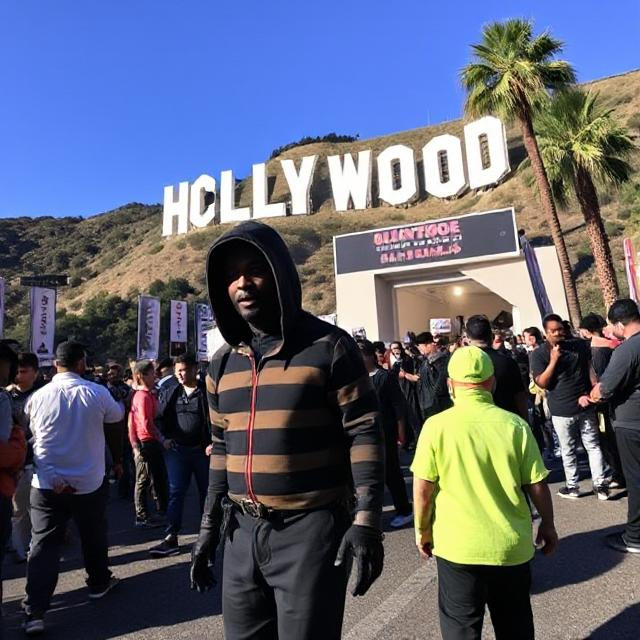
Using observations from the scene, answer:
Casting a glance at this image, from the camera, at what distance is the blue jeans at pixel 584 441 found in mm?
5992

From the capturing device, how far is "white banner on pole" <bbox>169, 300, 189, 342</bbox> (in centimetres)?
1719

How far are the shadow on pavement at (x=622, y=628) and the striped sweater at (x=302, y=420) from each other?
2170 mm

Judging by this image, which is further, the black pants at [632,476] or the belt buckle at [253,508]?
the black pants at [632,476]

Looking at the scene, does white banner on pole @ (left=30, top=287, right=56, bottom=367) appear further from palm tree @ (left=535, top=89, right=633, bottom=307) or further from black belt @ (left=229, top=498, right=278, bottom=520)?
palm tree @ (left=535, top=89, right=633, bottom=307)

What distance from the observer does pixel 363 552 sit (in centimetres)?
180

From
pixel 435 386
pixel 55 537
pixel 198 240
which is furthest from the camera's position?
pixel 198 240

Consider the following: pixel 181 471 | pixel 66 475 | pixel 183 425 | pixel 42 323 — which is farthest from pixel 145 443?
pixel 42 323

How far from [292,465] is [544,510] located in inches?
48.5

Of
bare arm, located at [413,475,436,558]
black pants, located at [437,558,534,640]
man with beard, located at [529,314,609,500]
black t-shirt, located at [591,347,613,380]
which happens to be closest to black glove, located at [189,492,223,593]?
bare arm, located at [413,475,436,558]

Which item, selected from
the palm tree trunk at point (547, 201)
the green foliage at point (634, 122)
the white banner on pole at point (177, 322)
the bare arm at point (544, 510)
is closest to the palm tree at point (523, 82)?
the palm tree trunk at point (547, 201)

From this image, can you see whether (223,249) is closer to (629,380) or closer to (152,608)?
(152,608)

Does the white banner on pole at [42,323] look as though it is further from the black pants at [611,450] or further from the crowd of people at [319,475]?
the black pants at [611,450]

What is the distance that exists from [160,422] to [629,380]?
4.17 metres

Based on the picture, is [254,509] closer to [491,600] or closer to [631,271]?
[491,600]
